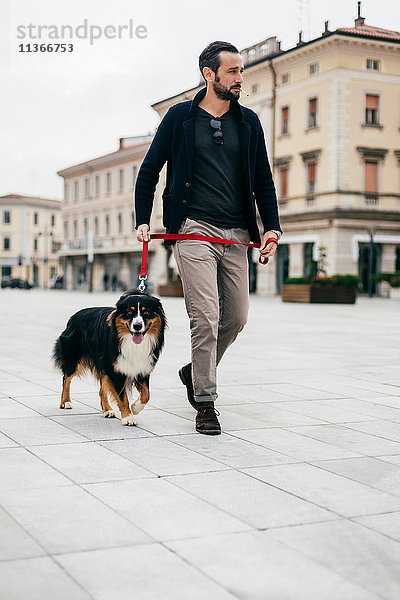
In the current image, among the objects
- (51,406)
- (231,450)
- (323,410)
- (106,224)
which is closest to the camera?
(231,450)

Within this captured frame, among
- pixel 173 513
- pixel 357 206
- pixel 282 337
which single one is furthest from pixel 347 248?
pixel 173 513

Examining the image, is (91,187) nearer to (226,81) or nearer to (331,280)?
(331,280)

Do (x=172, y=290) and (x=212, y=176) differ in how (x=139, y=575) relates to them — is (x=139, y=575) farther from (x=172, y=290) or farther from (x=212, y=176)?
(x=172, y=290)

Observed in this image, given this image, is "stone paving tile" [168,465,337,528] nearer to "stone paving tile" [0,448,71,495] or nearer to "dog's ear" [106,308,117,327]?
"stone paving tile" [0,448,71,495]

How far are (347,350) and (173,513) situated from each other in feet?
26.9

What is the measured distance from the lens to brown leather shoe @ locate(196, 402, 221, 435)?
16.6 ft

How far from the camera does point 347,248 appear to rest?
138 feet

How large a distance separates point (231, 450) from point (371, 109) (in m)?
40.9

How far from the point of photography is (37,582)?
2576mm

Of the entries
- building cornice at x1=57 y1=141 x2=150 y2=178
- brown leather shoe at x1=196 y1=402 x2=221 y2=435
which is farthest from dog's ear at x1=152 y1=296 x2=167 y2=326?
building cornice at x1=57 y1=141 x2=150 y2=178

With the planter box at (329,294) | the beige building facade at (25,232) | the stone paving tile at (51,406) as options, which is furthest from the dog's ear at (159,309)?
the beige building facade at (25,232)

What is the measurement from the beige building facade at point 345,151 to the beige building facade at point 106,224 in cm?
1562

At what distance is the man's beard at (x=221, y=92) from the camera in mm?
5320

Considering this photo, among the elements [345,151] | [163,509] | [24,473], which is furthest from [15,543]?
[345,151]
